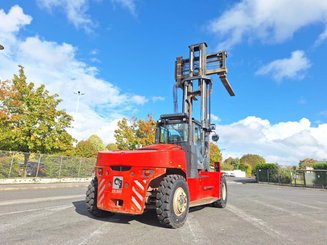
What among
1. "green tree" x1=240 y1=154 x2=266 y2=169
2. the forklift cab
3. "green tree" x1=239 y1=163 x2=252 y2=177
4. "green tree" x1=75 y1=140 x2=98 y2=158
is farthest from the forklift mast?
"green tree" x1=240 y1=154 x2=266 y2=169

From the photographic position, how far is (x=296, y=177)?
2923cm

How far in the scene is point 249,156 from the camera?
91375mm

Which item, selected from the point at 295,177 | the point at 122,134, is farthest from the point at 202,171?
the point at 122,134

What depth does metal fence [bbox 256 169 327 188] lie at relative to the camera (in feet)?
87.2

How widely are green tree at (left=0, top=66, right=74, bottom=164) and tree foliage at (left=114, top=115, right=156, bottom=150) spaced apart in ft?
33.3

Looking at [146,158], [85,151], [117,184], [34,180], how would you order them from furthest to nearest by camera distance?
1. [85,151]
2. [34,180]
3. [117,184]
4. [146,158]

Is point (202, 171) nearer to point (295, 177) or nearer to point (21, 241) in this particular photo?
point (21, 241)

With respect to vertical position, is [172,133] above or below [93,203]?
above

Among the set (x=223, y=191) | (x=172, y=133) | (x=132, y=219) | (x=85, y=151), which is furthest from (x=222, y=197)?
(x=85, y=151)

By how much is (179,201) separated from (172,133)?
279 cm

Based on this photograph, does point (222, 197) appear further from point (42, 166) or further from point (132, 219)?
point (42, 166)

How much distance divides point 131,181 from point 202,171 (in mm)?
3476

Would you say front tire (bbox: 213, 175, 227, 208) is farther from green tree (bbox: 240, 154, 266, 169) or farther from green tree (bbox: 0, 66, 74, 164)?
green tree (bbox: 240, 154, 266, 169)

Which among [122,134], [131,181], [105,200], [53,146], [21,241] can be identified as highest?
[122,134]
